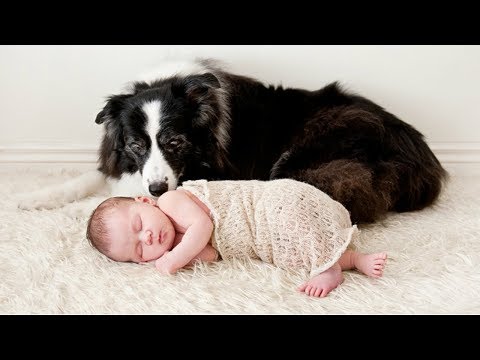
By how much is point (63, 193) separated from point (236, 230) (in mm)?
1388

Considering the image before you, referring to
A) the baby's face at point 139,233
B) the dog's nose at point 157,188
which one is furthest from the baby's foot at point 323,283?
the dog's nose at point 157,188

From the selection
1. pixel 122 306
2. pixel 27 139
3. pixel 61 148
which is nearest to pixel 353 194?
pixel 122 306

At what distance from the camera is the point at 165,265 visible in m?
2.17

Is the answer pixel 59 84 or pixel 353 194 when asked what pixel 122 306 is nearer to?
pixel 353 194

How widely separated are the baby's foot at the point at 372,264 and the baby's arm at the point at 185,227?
0.66 meters

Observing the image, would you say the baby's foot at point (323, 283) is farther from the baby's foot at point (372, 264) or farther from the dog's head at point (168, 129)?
the dog's head at point (168, 129)

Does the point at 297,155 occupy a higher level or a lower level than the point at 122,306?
higher

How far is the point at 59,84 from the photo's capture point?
3.76m

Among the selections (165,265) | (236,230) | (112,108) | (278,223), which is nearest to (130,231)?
(165,265)

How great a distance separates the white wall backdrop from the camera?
368 cm

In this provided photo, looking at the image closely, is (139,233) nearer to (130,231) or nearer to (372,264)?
(130,231)

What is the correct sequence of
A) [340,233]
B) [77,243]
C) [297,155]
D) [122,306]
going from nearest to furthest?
[122,306]
[340,233]
[77,243]
[297,155]

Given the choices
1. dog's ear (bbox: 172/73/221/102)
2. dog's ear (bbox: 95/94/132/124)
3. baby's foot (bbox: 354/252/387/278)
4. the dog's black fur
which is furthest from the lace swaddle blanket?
dog's ear (bbox: 95/94/132/124)

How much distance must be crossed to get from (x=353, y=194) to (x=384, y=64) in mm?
1449
